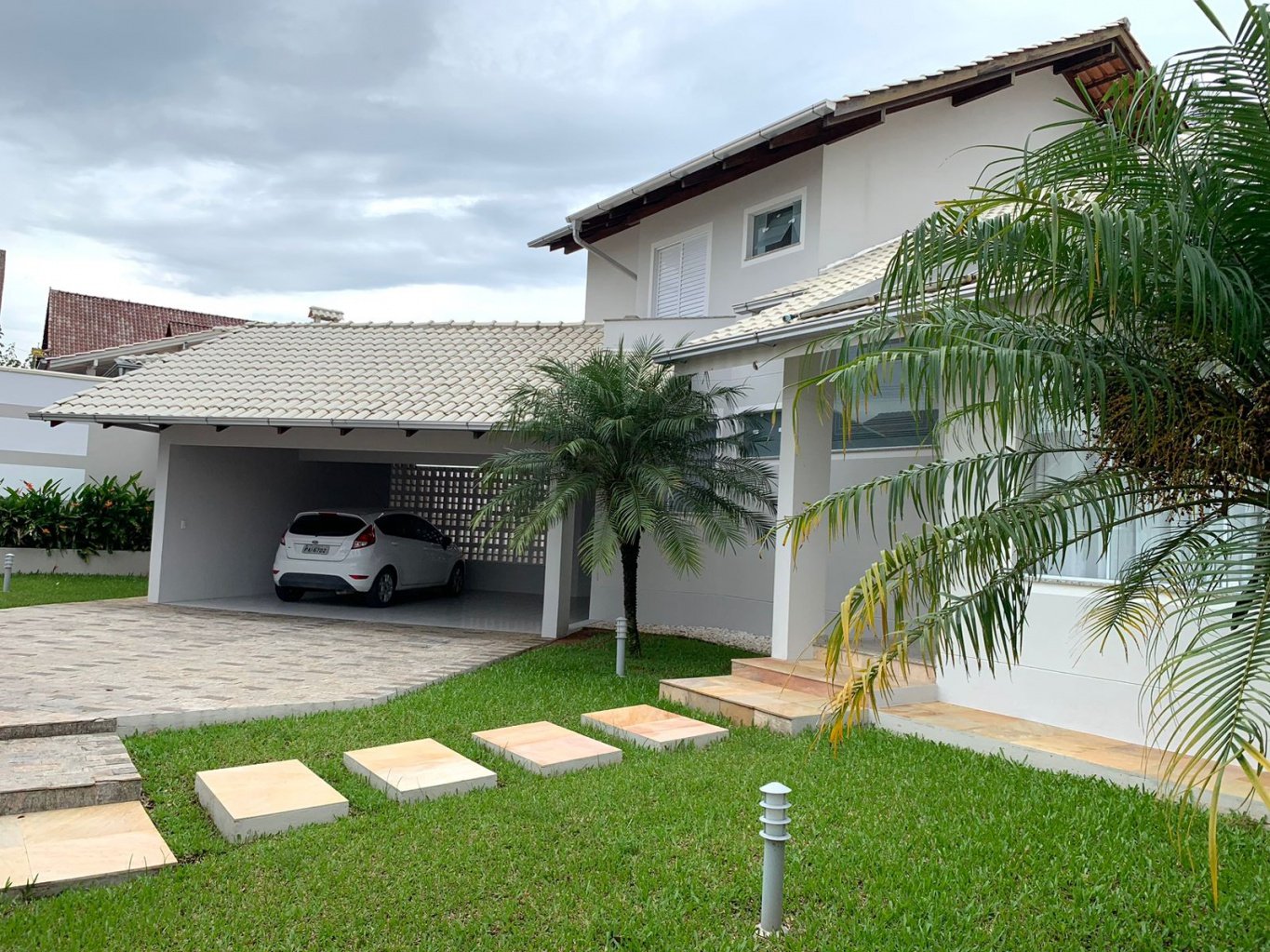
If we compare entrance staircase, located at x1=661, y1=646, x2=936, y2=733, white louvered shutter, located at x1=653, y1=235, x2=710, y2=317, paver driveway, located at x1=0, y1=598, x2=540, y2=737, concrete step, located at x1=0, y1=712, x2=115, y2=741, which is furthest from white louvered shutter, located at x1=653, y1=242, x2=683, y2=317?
concrete step, located at x1=0, y1=712, x2=115, y2=741

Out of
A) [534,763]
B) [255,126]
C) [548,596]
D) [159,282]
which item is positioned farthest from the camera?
[159,282]

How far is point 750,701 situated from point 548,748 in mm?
2014

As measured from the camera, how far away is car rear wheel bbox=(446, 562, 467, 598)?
58.3 feet

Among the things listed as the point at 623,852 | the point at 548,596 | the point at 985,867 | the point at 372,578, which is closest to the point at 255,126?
the point at 372,578

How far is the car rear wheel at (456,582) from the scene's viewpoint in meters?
17.8

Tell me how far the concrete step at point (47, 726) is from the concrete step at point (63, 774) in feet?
0.29

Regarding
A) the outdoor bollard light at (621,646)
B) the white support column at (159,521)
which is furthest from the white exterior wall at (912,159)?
the white support column at (159,521)

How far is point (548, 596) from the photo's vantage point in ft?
42.3

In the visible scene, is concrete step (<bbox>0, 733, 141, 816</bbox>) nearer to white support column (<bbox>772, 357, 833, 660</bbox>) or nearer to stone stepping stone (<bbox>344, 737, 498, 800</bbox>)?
stone stepping stone (<bbox>344, 737, 498, 800</bbox>)

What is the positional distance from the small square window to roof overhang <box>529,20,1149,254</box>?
2.16 ft

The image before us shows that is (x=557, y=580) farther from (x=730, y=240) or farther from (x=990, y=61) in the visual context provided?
(x=990, y=61)

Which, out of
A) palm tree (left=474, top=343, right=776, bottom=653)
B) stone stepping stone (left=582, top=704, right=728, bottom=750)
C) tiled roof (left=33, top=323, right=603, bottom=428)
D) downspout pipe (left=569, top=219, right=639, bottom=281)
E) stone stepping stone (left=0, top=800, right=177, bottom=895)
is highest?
downspout pipe (left=569, top=219, right=639, bottom=281)

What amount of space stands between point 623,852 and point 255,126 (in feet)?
43.3

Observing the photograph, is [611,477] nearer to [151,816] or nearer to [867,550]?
[867,550]
